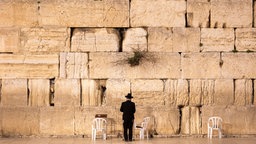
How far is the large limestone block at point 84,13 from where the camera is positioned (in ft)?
42.0

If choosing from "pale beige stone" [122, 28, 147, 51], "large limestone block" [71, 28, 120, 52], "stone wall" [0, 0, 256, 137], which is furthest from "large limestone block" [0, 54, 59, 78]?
"pale beige stone" [122, 28, 147, 51]

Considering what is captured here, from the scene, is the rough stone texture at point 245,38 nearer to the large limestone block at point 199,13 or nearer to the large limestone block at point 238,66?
the large limestone block at point 238,66

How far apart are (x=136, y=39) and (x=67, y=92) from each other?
7.93 feet

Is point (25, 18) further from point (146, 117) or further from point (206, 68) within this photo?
point (206, 68)

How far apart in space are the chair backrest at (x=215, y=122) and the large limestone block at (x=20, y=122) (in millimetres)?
4722

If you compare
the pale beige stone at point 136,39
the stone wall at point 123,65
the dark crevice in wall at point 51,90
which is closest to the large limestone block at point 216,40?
the stone wall at point 123,65

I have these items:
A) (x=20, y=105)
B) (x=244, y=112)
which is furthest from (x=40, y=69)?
(x=244, y=112)

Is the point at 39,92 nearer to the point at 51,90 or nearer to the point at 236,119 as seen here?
the point at 51,90

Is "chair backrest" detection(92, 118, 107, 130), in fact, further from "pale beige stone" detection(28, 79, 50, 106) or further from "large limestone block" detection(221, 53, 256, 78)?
"large limestone block" detection(221, 53, 256, 78)

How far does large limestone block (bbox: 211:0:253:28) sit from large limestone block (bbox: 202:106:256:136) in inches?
93.7

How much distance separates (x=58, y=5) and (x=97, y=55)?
1.75 m

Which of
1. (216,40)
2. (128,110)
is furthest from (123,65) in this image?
(216,40)

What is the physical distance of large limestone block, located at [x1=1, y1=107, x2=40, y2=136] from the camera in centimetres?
1263

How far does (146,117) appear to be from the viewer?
12.7 m
